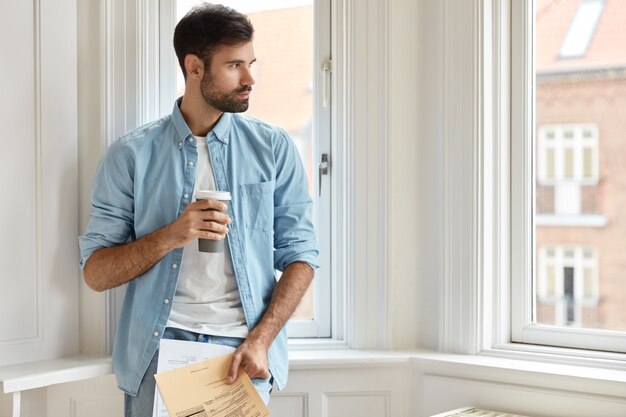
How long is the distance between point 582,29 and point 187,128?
47.4 inches

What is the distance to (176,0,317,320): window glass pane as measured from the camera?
2.50 m

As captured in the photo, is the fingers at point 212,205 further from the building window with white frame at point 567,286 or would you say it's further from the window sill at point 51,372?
the building window with white frame at point 567,286

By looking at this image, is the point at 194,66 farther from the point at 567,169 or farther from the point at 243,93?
the point at 567,169

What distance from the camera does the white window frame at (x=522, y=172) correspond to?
233cm

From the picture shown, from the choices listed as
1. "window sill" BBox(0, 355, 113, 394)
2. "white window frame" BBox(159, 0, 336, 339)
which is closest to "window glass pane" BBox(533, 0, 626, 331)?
"white window frame" BBox(159, 0, 336, 339)

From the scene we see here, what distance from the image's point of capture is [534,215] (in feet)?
7.68

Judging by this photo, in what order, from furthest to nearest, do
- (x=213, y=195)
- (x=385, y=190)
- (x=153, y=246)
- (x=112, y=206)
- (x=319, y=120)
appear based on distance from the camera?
(x=319, y=120)
(x=385, y=190)
(x=112, y=206)
(x=153, y=246)
(x=213, y=195)

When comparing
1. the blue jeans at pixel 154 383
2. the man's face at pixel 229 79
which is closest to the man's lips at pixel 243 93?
the man's face at pixel 229 79

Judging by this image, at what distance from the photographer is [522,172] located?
2.34 meters

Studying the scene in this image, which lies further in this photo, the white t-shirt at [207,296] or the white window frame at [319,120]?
the white window frame at [319,120]

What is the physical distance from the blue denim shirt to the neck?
0.03 meters

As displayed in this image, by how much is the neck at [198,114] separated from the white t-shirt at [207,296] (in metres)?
0.17

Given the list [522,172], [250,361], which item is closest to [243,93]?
[250,361]

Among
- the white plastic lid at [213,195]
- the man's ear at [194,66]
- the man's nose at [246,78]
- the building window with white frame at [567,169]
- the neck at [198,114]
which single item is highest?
the man's ear at [194,66]
